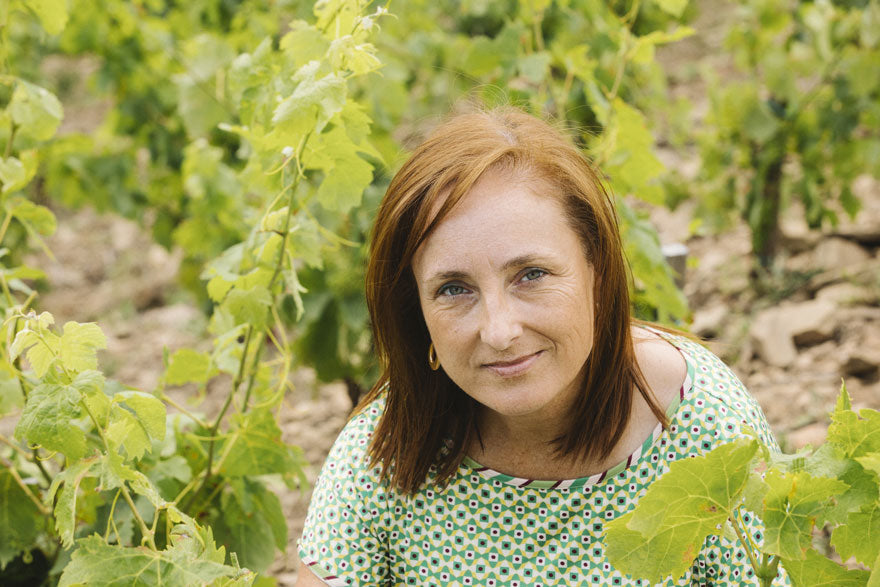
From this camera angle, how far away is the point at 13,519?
6.34ft

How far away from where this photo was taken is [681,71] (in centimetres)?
622

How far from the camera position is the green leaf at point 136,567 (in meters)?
1.29

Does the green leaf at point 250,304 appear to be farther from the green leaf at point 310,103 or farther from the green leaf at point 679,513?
the green leaf at point 679,513

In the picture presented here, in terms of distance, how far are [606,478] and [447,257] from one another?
49 cm

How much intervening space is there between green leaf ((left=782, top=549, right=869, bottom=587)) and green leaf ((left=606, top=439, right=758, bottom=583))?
102mm

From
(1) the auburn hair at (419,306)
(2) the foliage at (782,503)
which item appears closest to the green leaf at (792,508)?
(2) the foliage at (782,503)

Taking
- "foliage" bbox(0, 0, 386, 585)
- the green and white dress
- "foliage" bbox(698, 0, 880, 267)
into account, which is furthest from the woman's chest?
"foliage" bbox(698, 0, 880, 267)

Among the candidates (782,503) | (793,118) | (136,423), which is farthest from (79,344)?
(793,118)

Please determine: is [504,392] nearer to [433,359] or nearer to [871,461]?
[433,359]

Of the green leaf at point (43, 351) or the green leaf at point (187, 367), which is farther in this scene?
the green leaf at point (187, 367)

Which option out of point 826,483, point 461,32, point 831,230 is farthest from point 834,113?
point 826,483

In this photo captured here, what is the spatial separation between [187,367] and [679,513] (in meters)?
1.21

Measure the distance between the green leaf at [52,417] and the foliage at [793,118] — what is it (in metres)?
3.13

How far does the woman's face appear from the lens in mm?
1485
